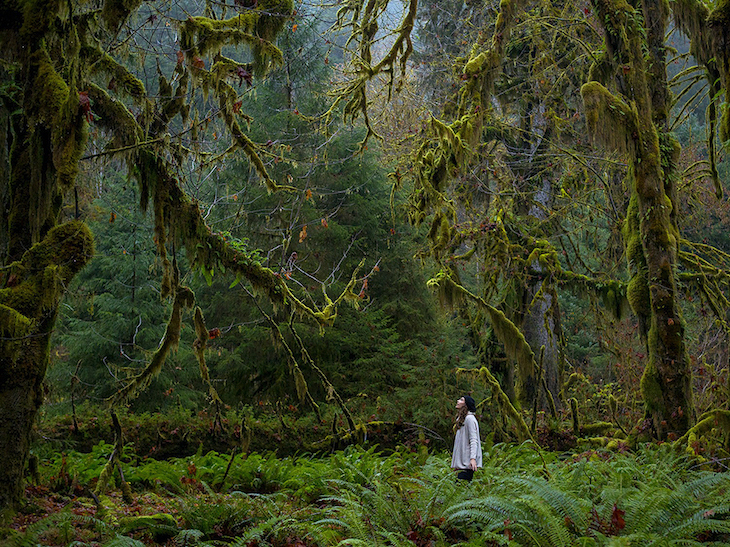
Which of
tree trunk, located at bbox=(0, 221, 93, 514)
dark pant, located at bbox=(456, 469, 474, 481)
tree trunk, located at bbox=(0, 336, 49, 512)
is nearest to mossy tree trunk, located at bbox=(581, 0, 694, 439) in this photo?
dark pant, located at bbox=(456, 469, 474, 481)

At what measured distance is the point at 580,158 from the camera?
916cm

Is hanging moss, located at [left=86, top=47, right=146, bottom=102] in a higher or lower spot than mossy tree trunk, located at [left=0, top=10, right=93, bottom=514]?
higher

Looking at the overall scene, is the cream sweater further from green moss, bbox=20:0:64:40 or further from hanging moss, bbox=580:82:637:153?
green moss, bbox=20:0:64:40

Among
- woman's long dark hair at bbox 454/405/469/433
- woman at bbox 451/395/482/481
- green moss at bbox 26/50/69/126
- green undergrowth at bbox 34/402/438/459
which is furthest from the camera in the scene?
green undergrowth at bbox 34/402/438/459

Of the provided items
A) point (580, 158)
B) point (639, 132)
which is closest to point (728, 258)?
point (580, 158)

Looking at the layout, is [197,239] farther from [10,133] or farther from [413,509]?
[413,509]

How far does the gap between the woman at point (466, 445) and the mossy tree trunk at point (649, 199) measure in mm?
2379

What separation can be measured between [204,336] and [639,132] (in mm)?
6103

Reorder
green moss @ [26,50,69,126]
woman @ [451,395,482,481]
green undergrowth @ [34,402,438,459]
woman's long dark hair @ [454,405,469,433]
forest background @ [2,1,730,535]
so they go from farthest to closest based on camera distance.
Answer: green undergrowth @ [34,402,438,459] → woman's long dark hair @ [454,405,469,433] → woman @ [451,395,482,481] → forest background @ [2,1,730,535] → green moss @ [26,50,69,126]

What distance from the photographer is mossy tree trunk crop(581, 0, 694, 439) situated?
23.2 feet

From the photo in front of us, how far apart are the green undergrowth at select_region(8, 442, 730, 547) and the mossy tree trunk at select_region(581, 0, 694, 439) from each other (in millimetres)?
882

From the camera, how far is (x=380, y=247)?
49.2 ft

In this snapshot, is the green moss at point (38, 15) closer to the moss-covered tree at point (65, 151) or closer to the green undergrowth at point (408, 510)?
the moss-covered tree at point (65, 151)

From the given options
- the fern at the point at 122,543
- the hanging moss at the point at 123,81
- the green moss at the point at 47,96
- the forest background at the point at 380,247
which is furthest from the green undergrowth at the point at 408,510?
the hanging moss at the point at 123,81
